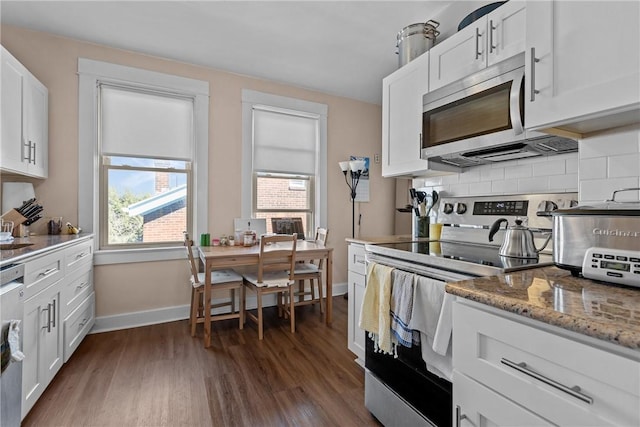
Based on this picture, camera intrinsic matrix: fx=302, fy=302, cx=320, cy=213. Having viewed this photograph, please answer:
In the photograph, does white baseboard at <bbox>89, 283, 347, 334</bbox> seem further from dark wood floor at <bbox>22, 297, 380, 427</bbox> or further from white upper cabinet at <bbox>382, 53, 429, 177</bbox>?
white upper cabinet at <bbox>382, 53, 429, 177</bbox>

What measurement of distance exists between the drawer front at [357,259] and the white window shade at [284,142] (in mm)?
1867

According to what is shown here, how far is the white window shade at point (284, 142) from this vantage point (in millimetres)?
3592

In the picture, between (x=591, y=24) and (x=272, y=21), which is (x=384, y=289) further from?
(x=272, y=21)

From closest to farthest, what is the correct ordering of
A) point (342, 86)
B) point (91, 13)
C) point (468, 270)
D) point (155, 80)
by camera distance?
point (468, 270) → point (91, 13) → point (155, 80) → point (342, 86)

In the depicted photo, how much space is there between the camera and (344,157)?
4121mm

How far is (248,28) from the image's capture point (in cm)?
255

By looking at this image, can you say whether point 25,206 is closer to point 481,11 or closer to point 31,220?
point 31,220

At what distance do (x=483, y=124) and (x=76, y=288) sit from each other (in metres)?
3.02

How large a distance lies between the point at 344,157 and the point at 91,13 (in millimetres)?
2870

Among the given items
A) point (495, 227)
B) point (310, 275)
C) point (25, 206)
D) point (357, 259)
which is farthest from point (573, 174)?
point (25, 206)

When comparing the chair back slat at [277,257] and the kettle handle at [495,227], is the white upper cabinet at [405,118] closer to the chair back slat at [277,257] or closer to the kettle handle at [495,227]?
the kettle handle at [495,227]

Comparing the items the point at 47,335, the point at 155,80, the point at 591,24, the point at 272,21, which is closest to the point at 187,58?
the point at 155,80

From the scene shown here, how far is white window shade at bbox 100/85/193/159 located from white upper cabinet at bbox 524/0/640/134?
9.94 feet

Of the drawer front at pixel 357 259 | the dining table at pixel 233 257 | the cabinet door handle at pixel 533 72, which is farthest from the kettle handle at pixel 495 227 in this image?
the dining table at pixel 233 257
